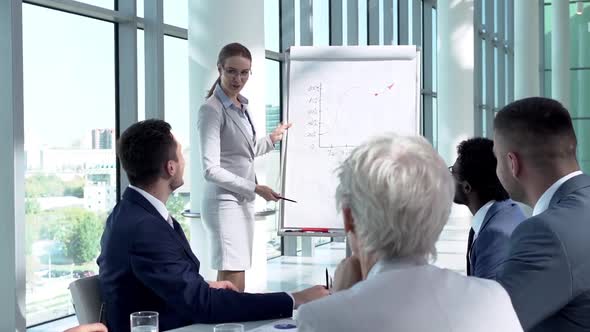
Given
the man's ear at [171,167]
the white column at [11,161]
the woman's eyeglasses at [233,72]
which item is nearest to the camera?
the man's ear at [171,167]

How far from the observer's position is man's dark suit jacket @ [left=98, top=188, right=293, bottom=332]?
94.6 inches

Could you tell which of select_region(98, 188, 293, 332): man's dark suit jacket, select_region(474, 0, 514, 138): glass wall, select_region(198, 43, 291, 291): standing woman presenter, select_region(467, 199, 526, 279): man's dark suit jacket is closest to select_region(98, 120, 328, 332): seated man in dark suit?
select_region(98, 188, 293, 332): man's dark suit jacket

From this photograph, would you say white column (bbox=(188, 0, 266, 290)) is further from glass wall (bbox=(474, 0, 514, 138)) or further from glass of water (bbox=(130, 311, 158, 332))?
glass wall (bbox=(474, 0, 514, 138))

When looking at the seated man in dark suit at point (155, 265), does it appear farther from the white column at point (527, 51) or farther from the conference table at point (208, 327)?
the white column at point (527, 51)

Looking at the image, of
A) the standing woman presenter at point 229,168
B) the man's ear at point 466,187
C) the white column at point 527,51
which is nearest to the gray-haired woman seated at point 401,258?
the man's ear at point 466,187

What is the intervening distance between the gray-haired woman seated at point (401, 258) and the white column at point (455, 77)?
11322 millimetres

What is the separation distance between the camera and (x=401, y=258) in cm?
141

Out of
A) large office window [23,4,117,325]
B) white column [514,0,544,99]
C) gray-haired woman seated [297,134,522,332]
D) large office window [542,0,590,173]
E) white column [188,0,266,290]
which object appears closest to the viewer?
gray-haired woman seated [297,134,522,332]

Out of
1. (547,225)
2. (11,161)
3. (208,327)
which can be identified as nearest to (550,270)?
(547,225)

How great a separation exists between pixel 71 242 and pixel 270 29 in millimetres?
3673

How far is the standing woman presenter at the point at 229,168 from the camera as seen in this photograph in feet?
13.3

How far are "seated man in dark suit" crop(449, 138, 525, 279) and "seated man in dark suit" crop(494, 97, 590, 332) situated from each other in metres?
0.39

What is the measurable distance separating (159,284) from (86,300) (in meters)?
0.33

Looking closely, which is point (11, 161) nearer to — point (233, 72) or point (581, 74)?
point (233, 72)
